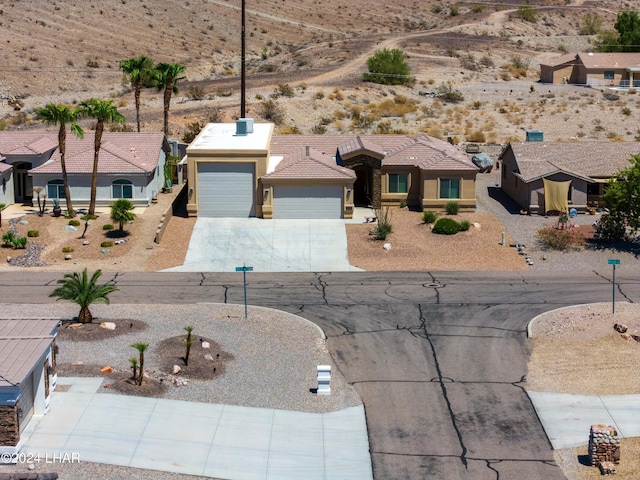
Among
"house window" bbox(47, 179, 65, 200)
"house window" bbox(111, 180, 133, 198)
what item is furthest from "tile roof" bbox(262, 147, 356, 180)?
"house window" bbox(47, 179, 65, 200)

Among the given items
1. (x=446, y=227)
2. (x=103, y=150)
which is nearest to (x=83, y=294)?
(x=446, y=227)

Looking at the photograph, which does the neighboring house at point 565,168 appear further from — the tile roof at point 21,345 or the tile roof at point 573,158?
the tile roof at point 21,345

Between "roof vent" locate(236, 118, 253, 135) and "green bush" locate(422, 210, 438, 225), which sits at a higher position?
"roof vent" locate(236, 118, 253, 135)

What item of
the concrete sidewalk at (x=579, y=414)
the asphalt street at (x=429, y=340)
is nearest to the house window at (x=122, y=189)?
the asphalt street at (x=429, y=340)

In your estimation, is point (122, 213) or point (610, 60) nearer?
point (122, 213)

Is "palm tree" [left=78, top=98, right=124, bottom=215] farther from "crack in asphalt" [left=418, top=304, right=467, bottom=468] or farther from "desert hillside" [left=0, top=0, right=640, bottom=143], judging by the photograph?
"desert hillside" [left=0, top=0, right=640, bottom=143]

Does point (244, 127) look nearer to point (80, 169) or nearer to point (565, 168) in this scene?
point (80, 169)

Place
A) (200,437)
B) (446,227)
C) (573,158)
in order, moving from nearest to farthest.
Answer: (200,437) → (446,227) → (573,158)

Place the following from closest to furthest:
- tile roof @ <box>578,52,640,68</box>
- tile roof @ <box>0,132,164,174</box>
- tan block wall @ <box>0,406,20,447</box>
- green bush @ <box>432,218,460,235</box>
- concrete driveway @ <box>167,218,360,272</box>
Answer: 1. tan block wall @ <box>0,406,20,447</box>
2. concrete driveway @ <box>167,218,360,272</box>
3. green bush @ <box>432,218,460,235</box>
4. tile roof @ <box>0,132,164,174</box>
5. tile roof @ <box>578,52,640,68</box>
